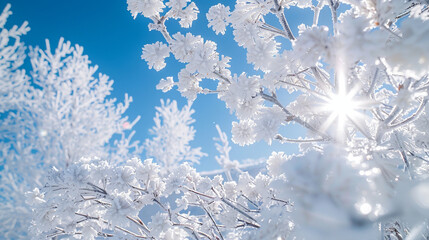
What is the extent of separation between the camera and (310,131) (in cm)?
170

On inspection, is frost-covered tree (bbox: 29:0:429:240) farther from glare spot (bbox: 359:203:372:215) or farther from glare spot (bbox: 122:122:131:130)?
glare spot (bbox: 122:122:131:130)

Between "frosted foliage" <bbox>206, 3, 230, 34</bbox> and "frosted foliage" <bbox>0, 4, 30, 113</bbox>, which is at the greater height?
"frosted foliage" <bbox>0, 4, 30, 113</bbox>

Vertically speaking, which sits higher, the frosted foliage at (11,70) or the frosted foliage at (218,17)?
the frosted foliage at (11,70)

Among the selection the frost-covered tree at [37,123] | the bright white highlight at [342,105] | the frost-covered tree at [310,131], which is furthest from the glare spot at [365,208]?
the frost-covered tree at [37,123]

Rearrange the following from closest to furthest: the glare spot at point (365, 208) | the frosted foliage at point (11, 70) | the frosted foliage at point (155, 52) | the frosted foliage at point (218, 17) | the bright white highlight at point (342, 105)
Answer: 1. the glare spot at point (365, 208)
2. the bright white highlight at point (342, 105)
3. the frosted foliage at point (155, 52)
4. the frosted foliage at point (218, 17)
5. the frosted foliage at point (11, 70)

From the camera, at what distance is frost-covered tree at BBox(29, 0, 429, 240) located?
64cm

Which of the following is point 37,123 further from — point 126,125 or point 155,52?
point 155,52

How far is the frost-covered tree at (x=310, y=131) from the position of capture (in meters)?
0.64

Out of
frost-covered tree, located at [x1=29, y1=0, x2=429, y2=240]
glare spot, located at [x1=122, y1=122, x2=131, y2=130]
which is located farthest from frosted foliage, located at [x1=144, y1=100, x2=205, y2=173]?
frost-covered tree, located at [x1=29, y1=0, x2=429, y2=240]

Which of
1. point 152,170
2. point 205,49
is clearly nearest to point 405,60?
point 205,49

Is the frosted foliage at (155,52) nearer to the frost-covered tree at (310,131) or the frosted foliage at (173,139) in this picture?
the frost-covered tree at (310,131)

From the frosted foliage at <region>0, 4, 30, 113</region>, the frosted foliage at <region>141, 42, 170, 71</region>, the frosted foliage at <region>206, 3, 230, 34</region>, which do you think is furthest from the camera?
the frosted foliage at <region>0, 4, 30, 113</region>

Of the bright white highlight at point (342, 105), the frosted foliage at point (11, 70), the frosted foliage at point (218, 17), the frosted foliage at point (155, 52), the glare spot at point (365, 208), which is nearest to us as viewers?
the glare spot at point (365, 208)

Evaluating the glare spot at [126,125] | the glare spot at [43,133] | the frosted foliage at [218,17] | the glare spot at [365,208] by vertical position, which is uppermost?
the glare spot at [126,125]
